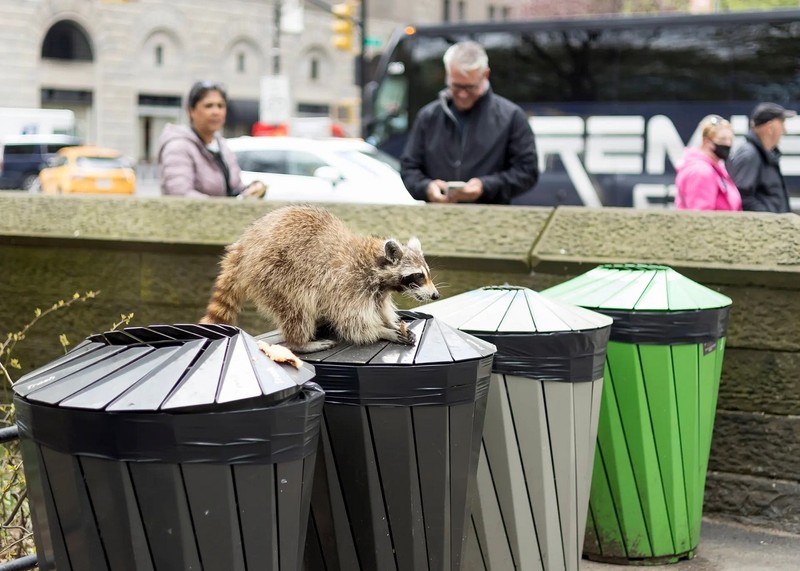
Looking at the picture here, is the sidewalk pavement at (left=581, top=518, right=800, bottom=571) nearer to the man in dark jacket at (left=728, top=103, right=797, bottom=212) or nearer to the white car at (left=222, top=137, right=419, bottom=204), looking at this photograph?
the man in dark jacket at (left=728, top=103, right=797, bottom=212)

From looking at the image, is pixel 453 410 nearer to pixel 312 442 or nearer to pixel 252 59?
pixel 312 442

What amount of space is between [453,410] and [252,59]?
53.0 meters

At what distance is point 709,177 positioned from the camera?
736 cm

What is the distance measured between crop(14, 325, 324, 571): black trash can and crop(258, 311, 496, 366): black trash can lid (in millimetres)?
474

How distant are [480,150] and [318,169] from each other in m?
10.5

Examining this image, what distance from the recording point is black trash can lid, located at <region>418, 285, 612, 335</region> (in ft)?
12.1

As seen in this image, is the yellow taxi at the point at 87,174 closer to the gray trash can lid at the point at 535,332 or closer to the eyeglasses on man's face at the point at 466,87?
the eyeglasses on man's face at the point at 466,87

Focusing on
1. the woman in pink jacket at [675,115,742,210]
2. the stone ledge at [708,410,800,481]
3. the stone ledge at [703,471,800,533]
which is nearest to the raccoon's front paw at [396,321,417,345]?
the stone ledge at [708,410,800,481]

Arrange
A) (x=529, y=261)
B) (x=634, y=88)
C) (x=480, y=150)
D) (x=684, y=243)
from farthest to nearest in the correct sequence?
(x=634, y=88), (x=480, y=150), (x=529, y=261), (x=684, y=243)

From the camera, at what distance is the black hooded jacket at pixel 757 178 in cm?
779

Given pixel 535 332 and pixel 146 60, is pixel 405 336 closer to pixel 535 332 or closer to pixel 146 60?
pixel 535 332

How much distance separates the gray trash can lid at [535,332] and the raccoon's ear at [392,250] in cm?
43

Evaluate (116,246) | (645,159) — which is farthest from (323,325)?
(645,159)

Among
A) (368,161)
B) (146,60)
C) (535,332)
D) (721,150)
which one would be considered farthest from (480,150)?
(146,60)
